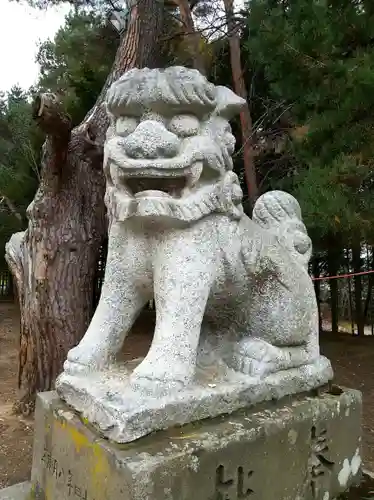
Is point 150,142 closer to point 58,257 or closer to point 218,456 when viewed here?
point 218,456

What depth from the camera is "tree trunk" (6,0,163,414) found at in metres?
3.43

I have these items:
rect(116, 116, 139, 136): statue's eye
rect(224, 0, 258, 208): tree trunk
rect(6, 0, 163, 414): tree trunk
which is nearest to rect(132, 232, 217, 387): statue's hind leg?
rect(116, 116, 139, 136): statue's eye

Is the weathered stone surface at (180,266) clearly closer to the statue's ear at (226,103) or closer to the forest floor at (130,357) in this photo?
the statue's ear at (226,103)

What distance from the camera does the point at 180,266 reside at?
1.34m

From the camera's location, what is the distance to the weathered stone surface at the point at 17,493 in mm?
1534

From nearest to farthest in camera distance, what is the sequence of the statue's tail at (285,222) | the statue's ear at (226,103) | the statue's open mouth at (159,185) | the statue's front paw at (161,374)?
the statue's front paw at (161,374) < the statue's open mouth at (159,185) < the statue's ear at (226,103) < the statue's tail at (285,222)

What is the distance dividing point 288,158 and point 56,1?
268 cm

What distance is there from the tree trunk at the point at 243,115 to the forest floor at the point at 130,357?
193 centimetres

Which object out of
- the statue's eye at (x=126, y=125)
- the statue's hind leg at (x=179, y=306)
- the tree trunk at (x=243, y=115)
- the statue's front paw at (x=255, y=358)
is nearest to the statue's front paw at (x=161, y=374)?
the statue's hind leg at (x=179, y=306)

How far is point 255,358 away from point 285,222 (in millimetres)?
532

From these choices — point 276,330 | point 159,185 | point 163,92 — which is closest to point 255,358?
point 276,330

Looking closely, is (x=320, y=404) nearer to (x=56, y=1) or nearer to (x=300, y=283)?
(x=300, y=283)

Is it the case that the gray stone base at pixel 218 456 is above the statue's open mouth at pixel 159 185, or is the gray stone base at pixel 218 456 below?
below

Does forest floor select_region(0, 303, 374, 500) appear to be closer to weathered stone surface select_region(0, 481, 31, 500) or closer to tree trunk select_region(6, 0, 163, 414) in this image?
tree trunk select_region(6, 0, 163, 414)
